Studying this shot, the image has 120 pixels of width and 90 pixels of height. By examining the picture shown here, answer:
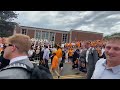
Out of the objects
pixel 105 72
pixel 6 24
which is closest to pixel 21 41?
pixel 6 24

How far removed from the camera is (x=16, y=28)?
1297mm

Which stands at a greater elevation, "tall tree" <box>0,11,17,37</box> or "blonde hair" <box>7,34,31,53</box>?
"tall tree" <box>0,11,17,37</box>

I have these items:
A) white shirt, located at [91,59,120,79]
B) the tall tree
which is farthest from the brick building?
white shirt, located at [91,59,120,79]

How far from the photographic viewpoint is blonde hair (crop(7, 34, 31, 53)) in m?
1.27

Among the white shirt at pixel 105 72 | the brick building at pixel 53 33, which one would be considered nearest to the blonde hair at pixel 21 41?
the brick building at pixel 53 33

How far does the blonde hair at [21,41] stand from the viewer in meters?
1.27

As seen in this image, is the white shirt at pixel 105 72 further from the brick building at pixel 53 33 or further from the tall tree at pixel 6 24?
the tall tree at pixel 6 24

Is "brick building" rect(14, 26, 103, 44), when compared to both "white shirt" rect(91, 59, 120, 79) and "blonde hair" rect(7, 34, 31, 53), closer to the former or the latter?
"blonde hair" rect(7, 34, 31, 53)

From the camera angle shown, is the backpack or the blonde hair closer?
the backpack

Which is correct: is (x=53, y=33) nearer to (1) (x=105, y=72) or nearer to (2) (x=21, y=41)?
(2) (x=21, y=41)

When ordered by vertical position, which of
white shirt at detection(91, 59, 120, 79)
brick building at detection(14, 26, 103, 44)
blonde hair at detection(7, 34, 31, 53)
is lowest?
white shirt at detection(91, 59, 120, 79)

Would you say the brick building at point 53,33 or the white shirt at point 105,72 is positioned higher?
the brick building at point 53,33

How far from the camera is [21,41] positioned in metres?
1.29
